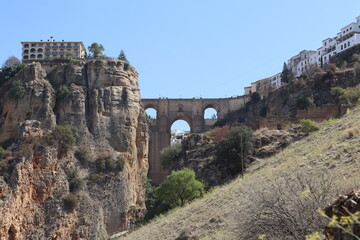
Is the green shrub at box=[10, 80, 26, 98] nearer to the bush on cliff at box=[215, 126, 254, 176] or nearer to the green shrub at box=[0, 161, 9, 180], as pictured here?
the green shrub at box=[0, 161, 9, 180]

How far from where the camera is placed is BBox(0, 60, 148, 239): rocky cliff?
1383 inches

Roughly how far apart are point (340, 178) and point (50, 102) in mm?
35775

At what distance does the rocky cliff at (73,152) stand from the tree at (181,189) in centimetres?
828

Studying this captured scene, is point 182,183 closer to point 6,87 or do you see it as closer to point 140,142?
point 140,142

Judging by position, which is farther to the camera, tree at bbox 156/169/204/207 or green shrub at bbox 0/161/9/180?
green shrub at bbox 0/161/9/180

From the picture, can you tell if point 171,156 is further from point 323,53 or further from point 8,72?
point 323,53

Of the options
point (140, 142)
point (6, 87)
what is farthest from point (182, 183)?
point (6, 87)

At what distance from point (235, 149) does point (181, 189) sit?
4.54 metres

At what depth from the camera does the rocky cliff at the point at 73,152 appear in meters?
35.1

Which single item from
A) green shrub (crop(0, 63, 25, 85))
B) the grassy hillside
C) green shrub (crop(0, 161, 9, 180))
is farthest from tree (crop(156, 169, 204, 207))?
green shrub (crop(0, 63, 25, 85))

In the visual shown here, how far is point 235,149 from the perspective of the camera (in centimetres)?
3153

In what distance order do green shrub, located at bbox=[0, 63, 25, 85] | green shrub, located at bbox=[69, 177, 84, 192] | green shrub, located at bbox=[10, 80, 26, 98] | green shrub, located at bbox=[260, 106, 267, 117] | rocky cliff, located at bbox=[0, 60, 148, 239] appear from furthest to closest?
green shrub, located at bbox=[260, 106, 267, 117], green shrub, located at bbox=[0, 63, 25, 85], green shrub, located at bbox=[10, 80, 26, 98], green shrub, located at bbox=[69, 177, 84, 192], rocky cliff, located at bbox=[0, 60, 148, 239]

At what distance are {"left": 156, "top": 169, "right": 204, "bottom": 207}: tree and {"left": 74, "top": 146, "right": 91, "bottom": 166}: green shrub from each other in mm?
10589

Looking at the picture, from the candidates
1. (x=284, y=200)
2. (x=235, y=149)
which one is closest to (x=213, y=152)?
(x=235, y=149)
